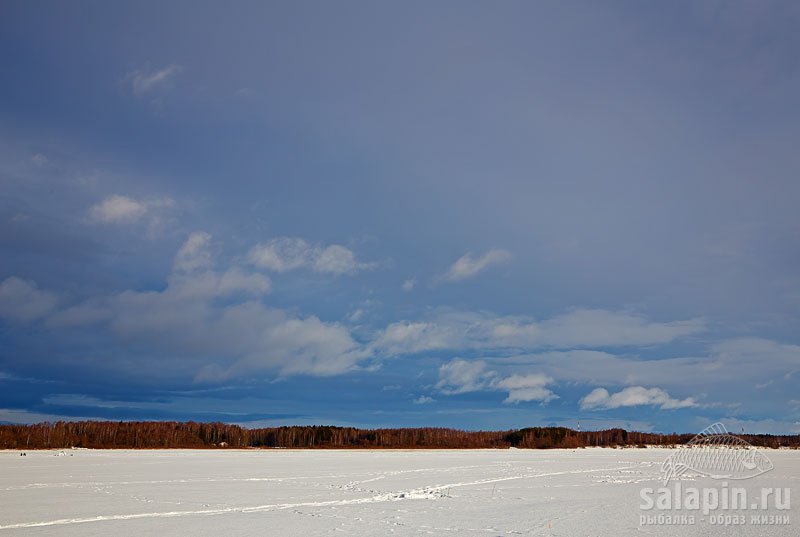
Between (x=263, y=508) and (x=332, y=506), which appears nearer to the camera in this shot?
(x=263, y=508)

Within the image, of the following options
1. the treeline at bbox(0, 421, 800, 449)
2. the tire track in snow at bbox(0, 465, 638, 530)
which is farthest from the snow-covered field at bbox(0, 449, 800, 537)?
the treeline at bbox(0, 421, 800, 449)

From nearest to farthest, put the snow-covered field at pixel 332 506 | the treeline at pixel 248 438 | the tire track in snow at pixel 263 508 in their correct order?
the snow-covered field at pixel 332 506 → the tire track in snow at pixel 263 508 → the treeline at pixel 248 438

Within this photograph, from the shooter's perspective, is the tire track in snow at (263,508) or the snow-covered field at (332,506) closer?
the snow-covered field at (332,506)

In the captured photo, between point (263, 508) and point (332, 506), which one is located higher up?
point (332, 506)

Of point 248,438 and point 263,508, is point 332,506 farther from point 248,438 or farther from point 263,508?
point 248,438

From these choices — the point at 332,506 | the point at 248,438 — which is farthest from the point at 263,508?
the point at 248,438

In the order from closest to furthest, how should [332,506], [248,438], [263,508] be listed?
[263,508] < [332,506] < [248,438]

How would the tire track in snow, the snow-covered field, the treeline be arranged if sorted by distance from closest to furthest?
the snow-covered field < the tire track in snow < the treeline

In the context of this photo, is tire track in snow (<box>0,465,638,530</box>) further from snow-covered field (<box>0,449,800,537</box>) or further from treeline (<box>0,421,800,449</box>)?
treeline (<box>0,421,800,449</box>)

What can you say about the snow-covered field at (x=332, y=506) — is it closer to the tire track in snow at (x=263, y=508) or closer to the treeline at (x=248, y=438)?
the tire track in snow at (x=263, y=508)

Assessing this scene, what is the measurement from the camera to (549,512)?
2006 centimetres

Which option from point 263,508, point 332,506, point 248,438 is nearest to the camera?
point 263,508

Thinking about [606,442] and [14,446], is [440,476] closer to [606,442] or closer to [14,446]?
[14,446]

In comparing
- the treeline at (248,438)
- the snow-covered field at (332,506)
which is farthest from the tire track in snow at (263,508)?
the treeline at (248,438)
